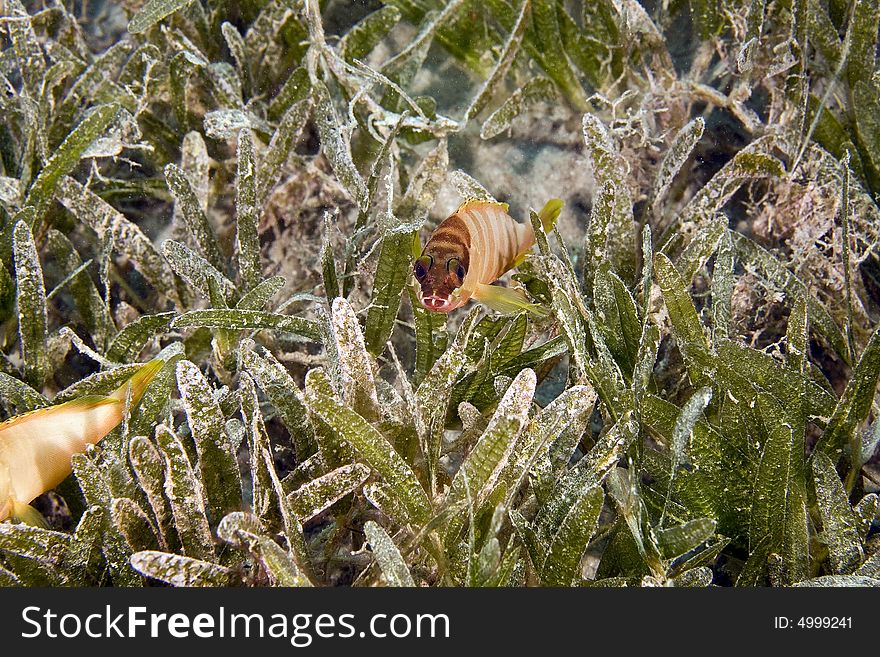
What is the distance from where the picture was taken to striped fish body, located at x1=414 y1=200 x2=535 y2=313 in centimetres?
207

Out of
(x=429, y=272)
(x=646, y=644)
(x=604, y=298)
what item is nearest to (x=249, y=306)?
(x=429, y=272)

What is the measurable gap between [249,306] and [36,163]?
1508 millimetres

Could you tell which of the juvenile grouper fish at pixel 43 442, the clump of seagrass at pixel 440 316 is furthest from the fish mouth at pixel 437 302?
the juvenile grouper fish at pixel 43 442

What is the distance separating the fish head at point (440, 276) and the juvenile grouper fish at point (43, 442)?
107cm

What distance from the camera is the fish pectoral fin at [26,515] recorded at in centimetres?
216

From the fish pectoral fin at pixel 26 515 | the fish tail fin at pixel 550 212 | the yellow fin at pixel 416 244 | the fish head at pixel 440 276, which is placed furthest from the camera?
the fish tail fin at pixel 550 212

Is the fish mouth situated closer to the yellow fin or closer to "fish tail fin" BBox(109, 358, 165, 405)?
the yellow fin

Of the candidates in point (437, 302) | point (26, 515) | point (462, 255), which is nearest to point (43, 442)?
point (26, 515)

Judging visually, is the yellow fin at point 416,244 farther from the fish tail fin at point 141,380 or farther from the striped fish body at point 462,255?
the fish tail fin at point 141,380

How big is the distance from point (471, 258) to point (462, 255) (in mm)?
41

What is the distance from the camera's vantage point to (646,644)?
6.52 feet

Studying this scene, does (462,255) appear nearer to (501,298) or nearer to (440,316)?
(501,298)

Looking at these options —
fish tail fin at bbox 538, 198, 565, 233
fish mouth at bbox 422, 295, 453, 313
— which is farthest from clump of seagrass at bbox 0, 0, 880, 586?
fish mouth at bbox 422, 295, 453, 313

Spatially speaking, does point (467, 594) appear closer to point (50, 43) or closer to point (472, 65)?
point (472, 65)
